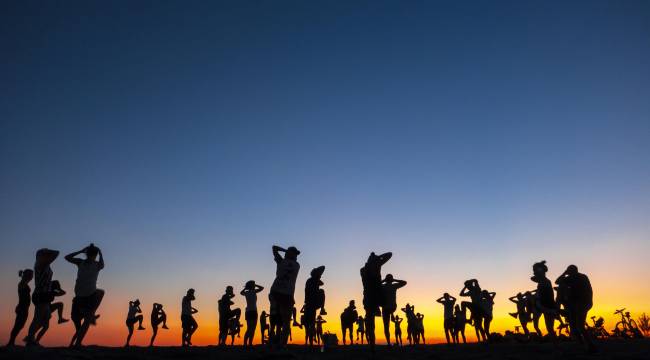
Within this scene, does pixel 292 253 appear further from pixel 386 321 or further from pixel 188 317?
pixel 188 317

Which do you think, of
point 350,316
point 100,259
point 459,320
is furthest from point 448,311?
point 100,259

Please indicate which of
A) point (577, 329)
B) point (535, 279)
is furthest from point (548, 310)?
point (577, 329)

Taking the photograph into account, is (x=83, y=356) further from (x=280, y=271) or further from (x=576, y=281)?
(x=576, y=281)

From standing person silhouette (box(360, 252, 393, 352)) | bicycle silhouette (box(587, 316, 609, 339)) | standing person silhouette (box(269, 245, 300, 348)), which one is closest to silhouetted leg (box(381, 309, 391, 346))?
standing person silhouette (box(360, 252, 393, 352))

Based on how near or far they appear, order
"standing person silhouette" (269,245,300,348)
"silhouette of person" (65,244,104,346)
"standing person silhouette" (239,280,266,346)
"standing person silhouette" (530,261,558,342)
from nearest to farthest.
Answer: "silhouette of person" (65,244,104,346) → "standing person silhouette" (269,245,300,348) → "standing person silhouette" (530,261,558,342) → "standing person silhouette" (239,280,266,346)

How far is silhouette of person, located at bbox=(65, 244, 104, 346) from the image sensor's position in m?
8.39

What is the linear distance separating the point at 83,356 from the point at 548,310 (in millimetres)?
11843

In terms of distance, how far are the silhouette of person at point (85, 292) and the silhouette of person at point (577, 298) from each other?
440 inches

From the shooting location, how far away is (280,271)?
362 inches

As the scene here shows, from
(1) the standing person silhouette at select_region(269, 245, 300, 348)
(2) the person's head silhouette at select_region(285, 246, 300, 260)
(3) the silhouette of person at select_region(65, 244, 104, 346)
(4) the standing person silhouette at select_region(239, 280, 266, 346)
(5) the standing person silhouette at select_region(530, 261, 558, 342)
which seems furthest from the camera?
(4) the standing person silhouette at select_region(239, 280, 266, 346)

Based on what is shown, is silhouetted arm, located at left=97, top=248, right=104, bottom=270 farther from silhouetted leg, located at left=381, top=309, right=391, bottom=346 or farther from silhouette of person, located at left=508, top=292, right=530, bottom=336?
silhouette of person, located at left=508, top=292, right=530, bottom=336

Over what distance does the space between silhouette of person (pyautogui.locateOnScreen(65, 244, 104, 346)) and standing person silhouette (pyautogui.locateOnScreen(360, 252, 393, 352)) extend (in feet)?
20.3

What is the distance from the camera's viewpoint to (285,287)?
9031mm

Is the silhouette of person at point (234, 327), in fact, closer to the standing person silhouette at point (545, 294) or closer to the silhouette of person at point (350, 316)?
the silhouette of person at point (350, 316)
